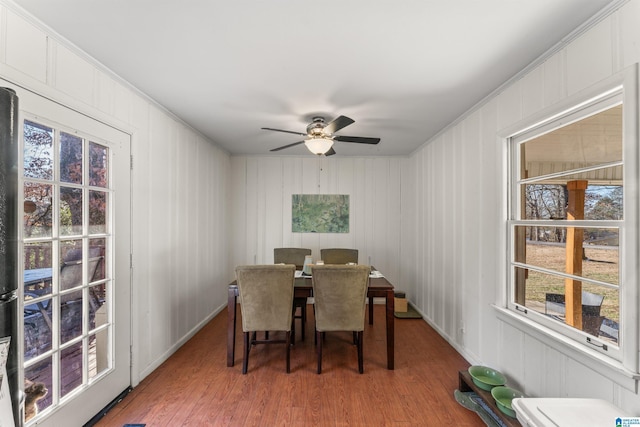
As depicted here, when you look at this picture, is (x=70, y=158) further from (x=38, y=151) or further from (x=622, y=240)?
(x=622, y=240)

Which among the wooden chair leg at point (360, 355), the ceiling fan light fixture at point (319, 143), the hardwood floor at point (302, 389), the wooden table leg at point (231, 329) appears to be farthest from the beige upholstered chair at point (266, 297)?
the ceiling fan light fixture at point (319, 143)

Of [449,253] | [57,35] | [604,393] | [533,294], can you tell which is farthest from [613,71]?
[57,35]

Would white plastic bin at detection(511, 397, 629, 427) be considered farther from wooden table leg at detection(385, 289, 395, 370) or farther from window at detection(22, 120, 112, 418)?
window at detection(22, 120, 112, 418)

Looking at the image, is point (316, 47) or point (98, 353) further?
point (98, 353)

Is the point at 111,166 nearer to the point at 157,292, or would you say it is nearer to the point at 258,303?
the point at 157,292

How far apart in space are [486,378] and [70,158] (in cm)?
338

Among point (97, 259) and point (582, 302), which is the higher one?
point (97, 259)

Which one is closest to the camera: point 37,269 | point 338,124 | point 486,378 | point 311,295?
point 37,269

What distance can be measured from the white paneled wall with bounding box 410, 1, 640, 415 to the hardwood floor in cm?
49

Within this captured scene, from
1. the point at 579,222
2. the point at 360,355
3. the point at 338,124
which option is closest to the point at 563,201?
the point at 579,222

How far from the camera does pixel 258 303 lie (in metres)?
2.49

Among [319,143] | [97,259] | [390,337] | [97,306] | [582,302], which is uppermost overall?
[319,143]

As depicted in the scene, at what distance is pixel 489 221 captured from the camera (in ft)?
7.75

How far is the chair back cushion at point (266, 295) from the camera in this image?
245cm
